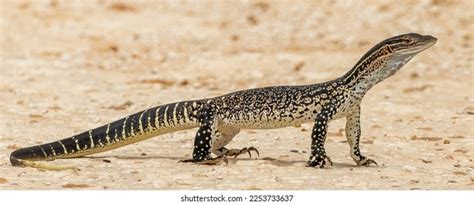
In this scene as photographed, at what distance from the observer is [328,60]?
19.1 meters

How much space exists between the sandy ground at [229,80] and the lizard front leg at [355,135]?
143 millimetres

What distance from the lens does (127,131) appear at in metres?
11.1

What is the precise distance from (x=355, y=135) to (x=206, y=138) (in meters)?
1.42

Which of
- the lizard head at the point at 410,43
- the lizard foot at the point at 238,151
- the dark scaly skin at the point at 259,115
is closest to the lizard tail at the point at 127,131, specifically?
the dark scaly skin at the point at 259,115

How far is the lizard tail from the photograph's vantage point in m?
11.1

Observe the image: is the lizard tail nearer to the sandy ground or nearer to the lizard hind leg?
the sandy ground

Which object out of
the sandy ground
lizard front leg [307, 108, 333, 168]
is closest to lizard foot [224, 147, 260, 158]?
the sandy ground

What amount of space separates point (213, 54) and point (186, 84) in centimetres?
260

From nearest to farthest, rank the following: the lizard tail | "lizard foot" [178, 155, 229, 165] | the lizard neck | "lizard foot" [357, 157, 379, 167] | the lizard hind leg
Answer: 1. the lizard neck
2. "lizard foot" [178, 155, 229, 165]
3. "lizard foot" [357, 157, 379, 167]
4. the lizard tail
5. the lizard hind leg

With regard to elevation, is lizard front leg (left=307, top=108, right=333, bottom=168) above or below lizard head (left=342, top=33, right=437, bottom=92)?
below

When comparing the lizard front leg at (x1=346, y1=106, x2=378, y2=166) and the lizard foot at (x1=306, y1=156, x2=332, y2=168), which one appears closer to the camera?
the lizard foot at (x1=306, y1=156, x2=332, y2=168)

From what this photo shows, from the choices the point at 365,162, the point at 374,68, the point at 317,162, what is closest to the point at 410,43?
the point at 374,68

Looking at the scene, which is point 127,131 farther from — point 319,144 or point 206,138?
point 319,144

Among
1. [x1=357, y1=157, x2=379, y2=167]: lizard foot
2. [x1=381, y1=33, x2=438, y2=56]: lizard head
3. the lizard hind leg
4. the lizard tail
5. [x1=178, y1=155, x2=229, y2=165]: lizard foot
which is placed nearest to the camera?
[x1=381, y1=33, x2=438, y2=56]: lizard head
